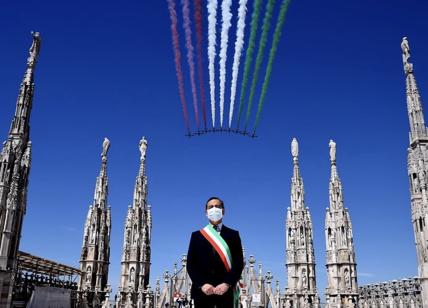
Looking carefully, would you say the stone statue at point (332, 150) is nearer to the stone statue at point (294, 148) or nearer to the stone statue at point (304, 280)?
the stone statue at point (294, 148)

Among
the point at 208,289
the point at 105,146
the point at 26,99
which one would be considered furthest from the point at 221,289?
the point at 105,146

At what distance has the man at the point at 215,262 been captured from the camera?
569cm

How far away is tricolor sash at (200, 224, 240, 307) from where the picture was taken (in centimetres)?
591

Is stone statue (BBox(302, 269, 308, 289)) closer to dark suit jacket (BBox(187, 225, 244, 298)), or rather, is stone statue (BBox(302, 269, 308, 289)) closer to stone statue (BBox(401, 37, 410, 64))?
stone statue (BBox(401, 37, 410, 64))

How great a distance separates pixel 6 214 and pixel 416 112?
2708cm

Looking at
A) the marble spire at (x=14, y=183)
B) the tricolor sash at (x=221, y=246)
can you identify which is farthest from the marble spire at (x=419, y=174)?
the marble spire at (x=14, y=183)

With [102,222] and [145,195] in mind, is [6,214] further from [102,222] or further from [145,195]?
[145,195]

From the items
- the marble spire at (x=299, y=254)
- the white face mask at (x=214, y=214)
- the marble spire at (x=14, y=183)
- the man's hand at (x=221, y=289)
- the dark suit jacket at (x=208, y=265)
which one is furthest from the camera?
the marble spire at (x=299, y=254)

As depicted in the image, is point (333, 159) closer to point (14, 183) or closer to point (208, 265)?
point (14, 183)

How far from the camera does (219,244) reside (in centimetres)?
598

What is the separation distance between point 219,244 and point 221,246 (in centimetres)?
4

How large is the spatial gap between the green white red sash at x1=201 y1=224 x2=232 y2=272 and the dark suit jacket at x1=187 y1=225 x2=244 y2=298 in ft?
0.14

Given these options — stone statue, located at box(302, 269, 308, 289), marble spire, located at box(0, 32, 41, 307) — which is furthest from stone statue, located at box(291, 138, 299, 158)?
marble spire, located at box(0, 32, 41, 307)

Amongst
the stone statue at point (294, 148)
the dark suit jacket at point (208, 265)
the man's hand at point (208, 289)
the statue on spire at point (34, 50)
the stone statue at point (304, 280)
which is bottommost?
the man's hand at point (208, 289)
